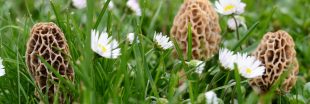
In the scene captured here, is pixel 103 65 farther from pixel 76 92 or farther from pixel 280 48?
pixel 280 48

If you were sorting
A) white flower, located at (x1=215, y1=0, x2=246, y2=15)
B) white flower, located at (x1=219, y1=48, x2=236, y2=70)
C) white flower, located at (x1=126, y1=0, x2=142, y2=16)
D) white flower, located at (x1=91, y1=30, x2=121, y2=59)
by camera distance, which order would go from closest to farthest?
white flower, located at (x1=91, y1=30, x2=121, y2=59), white flower, located at (x1=219, y1=48, x2=236, y2=70), white flower, located at (x1=215, y1=0, x2=246, y2=15), white flower, located at (x1=126, y1=0, x2=142, y2=16)

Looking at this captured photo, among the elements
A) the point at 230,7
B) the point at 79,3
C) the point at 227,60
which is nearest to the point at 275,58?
the point at 227,60

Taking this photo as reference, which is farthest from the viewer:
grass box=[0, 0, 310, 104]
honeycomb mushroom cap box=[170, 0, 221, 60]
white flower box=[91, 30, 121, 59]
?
honeycomb mushroom cap box=[170, 0, 221, 60]

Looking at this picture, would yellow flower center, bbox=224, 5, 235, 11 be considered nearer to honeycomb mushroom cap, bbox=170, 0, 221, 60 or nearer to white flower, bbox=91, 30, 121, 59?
honeycomb mushroom cap, bbox=170, 0, 221, 60

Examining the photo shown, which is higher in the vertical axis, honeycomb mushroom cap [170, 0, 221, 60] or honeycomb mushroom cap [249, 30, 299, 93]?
honeycomb mushroom cap [170, 0, 221, 60]

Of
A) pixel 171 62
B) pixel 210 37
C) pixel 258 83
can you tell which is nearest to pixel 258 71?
pixel 258 83

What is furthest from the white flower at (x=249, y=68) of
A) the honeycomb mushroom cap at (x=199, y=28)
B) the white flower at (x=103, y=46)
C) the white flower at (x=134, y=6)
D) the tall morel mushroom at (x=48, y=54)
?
the white flower at (x=134, y=6)

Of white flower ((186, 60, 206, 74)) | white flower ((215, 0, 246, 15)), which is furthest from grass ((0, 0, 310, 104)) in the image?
white flower ((215, 0, 246, 15))

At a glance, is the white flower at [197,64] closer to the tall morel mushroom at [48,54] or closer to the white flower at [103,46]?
the white flower at [103,46]
